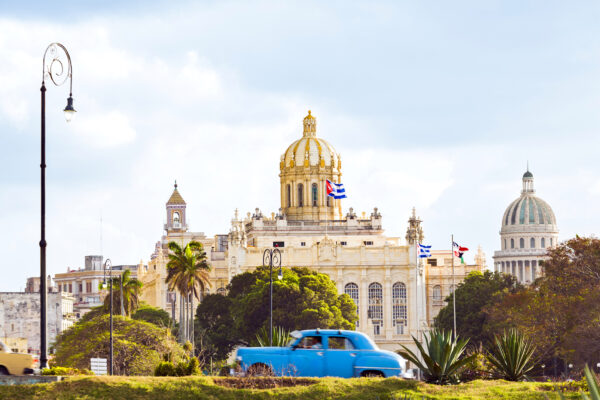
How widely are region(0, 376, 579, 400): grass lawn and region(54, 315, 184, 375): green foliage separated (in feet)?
53.5

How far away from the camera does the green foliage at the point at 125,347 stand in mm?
43781

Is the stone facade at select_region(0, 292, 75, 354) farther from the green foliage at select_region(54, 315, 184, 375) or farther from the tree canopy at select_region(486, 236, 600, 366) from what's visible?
the green foliage at select_region(54, 315, 184, 375)

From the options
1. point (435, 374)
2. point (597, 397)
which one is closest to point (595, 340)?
point (435, 374)

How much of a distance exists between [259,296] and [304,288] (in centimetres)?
519

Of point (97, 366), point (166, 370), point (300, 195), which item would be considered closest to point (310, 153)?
point (300, 195)

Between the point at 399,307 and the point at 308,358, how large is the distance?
326ft

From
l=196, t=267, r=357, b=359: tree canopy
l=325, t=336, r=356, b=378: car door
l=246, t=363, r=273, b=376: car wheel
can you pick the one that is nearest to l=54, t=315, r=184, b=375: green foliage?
l=246, t=363, r=273, b=376: car wheel

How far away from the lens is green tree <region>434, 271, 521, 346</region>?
10200 cm

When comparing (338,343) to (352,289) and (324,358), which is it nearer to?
(324,358)

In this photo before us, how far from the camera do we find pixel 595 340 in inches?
2354

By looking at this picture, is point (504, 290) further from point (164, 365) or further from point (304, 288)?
point (164, 365)

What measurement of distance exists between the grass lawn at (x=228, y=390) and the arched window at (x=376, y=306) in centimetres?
9869

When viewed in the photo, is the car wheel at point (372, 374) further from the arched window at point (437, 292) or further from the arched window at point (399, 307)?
the arched window at point (437, 292)

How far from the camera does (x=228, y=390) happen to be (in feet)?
83.1
